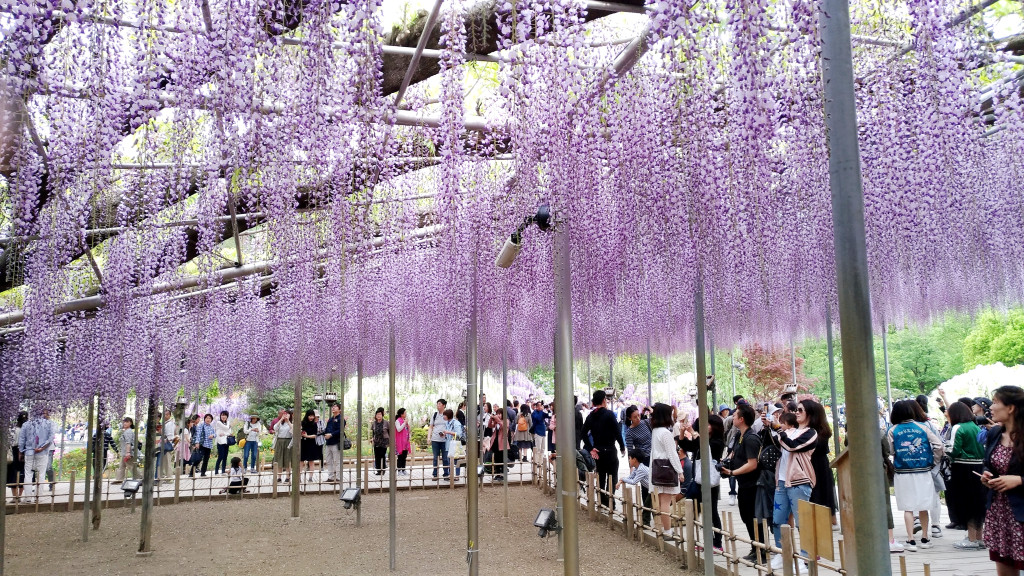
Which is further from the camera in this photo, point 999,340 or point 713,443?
point 999,340

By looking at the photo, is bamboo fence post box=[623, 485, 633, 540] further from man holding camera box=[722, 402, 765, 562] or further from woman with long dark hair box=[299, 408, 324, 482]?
woman with long dark hair box=[299, 408, 324, 482]

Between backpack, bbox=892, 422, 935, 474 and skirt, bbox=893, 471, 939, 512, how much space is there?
0.22 ft

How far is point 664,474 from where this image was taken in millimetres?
6016

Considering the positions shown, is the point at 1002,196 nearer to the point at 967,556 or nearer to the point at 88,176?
the point at 967,556

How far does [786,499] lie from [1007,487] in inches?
76.3

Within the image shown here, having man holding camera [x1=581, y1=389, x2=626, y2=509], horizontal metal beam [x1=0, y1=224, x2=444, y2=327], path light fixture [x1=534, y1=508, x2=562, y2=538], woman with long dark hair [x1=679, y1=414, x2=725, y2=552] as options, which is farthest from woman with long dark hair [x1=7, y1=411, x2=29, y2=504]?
woman with long dark hair [x1=679, y1=414, x2=725, y2=552]

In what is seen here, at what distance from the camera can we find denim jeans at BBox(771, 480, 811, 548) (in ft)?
15.9

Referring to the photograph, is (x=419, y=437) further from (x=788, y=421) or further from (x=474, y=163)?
(x=788, y=421)

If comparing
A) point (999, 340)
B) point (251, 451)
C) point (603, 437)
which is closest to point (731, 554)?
point (603, 437)

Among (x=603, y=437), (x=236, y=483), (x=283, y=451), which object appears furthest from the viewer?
(x=283, y=451)

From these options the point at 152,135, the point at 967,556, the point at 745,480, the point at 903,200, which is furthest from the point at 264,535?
the point at 903,200

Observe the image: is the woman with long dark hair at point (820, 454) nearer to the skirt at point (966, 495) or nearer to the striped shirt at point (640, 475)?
the skirt at point (966, 495)

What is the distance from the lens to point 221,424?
1256cm

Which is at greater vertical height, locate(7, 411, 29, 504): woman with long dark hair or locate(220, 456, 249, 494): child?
locate(7, 411, 29, 504): woman with long dark hair
